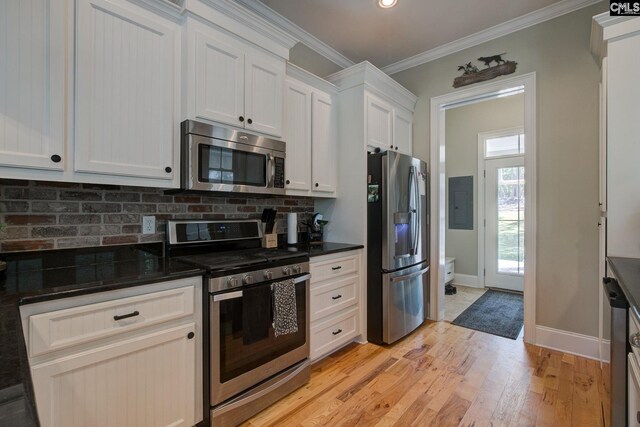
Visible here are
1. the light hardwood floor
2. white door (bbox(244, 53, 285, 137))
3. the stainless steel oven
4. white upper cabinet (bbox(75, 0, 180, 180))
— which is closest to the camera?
white upper cabinet (bbox(75, 0, 180, 180))

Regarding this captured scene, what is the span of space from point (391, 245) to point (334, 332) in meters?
0.88

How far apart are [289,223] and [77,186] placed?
1476 mm

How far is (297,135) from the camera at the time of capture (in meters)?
2.54

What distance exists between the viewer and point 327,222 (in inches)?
117

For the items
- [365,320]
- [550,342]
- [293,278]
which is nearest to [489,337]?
[550,342]

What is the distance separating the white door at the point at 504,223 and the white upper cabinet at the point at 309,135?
116 inches

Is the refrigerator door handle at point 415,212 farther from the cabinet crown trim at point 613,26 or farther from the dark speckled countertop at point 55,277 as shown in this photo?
the dark speckled countertop at point 55,277

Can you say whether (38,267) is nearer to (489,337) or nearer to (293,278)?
(293,278)

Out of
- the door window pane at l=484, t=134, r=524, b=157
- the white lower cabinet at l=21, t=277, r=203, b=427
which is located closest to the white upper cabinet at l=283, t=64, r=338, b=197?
the white lower cabinet at l=21, t=277, r=203, b=427

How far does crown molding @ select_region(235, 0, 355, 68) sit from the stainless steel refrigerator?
1.34 meters

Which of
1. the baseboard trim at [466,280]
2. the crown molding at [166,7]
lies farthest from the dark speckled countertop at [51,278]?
the baseboard trim at [466,280]

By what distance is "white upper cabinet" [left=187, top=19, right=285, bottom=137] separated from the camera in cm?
182

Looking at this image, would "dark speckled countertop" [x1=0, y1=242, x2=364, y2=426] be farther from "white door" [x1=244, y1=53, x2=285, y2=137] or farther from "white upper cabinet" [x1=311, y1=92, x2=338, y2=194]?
"white upper cabinet" [x1=311, y1=92, x2=338, y2=194]

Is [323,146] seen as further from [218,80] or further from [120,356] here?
[120,356]
